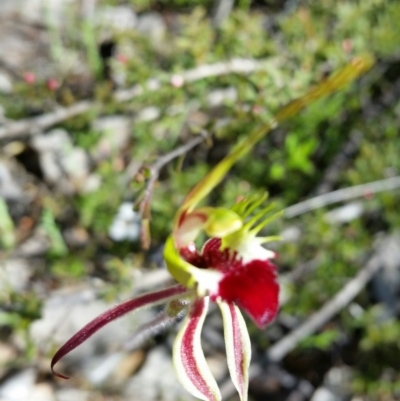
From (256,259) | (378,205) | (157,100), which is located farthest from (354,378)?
(256,259)

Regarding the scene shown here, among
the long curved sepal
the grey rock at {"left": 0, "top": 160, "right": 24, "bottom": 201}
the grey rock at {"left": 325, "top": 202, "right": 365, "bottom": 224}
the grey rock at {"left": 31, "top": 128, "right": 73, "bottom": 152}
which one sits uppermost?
the long curved sepal

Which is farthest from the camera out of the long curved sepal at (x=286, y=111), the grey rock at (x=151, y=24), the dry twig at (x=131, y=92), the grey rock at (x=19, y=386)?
the grey rock at (x=151, y=24)

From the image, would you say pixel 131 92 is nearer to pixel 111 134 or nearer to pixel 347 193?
pixel 111 134

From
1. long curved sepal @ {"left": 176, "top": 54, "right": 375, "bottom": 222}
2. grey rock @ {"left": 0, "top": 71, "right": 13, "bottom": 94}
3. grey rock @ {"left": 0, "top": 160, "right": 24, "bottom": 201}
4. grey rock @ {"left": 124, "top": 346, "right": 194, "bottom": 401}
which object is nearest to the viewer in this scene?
long curved sepal @ {"left": 176, "top": 54, "right": 375, "bottom": 222}

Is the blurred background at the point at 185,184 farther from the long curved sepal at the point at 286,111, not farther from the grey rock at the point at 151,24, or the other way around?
the long curved sepal at the point at 286,111

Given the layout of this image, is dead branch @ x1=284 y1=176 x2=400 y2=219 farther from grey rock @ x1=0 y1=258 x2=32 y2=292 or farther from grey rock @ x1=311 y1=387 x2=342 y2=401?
grey rock @ x1=0 y1=258 x2=32 y2=292

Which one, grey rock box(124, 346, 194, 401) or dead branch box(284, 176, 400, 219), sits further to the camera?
dead branch box(284, 176, 400, 219)

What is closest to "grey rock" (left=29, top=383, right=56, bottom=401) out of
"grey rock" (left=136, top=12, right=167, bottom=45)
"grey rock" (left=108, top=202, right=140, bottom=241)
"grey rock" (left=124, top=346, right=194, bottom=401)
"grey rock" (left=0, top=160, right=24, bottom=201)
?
"grey rock" (left=124, top=346, right=194, bottom=401)

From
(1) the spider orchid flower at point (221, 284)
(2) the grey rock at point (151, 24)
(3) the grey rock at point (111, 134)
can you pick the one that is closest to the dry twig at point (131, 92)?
(3) the grey rock at point (111, 134)

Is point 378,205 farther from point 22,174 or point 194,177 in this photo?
point 22,174
